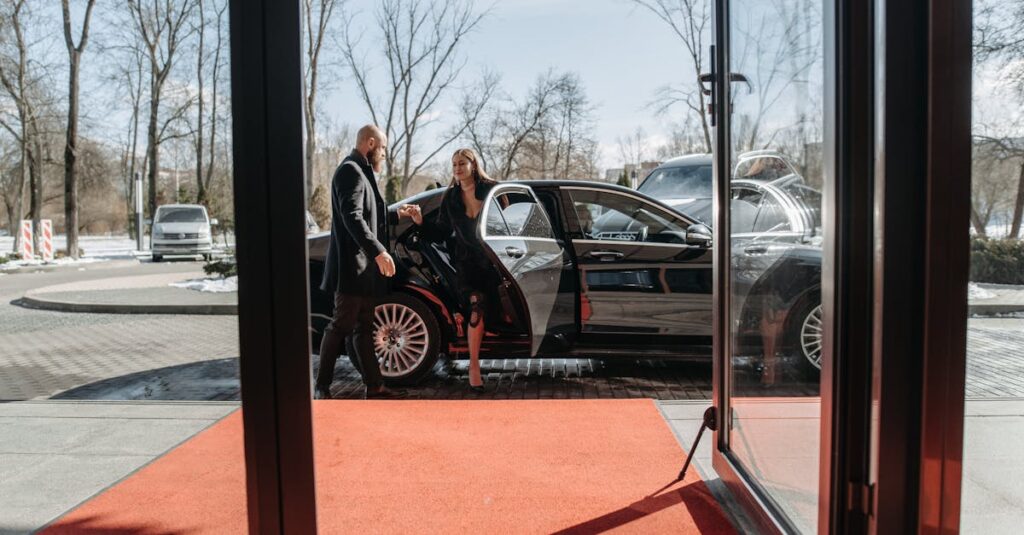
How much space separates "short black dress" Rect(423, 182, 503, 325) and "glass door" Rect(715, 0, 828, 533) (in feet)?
7.08

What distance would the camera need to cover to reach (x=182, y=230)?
6.24ft

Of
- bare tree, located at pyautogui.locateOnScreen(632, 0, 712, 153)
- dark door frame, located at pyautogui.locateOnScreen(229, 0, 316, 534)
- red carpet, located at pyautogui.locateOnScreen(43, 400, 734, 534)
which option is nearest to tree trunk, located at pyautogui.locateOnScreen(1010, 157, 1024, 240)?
red carpet, located at pyautogui.locateOnScreen(43, 400, 734, 534)

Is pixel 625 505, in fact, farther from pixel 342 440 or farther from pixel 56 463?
pixel 56 463

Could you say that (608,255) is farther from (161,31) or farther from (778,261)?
(161,31)

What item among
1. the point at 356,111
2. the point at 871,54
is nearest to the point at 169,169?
the point at 871,54

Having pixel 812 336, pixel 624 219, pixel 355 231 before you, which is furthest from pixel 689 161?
pixel 812 336

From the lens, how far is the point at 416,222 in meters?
4.88

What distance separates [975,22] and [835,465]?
1.03 m

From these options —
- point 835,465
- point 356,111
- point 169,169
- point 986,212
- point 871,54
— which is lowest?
point 835,465

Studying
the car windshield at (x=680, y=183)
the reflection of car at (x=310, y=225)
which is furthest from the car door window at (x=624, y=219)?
the car windshield at (x=680, y=183)

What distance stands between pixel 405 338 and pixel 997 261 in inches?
143

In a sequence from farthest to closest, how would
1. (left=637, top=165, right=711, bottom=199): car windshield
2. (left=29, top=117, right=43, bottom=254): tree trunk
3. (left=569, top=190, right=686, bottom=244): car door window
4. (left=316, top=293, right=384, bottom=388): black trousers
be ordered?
(left=637, top=165, right=711, bottom=199): car windshield → (left=569, top=190, right=686, bottom=244): car door window → (left=316, top=293, right=384, bottom=388): black trousers → (left=29, top=117, right=43, bottom=254): tree trunk

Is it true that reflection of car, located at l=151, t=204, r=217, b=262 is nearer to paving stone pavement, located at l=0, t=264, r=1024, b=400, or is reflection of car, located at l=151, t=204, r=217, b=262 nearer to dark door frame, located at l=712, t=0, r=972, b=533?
paving stone pavement, located at l=0, t=264, r=1024, b=400

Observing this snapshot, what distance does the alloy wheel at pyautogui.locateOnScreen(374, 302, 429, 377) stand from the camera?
→ 4730 millimetres
